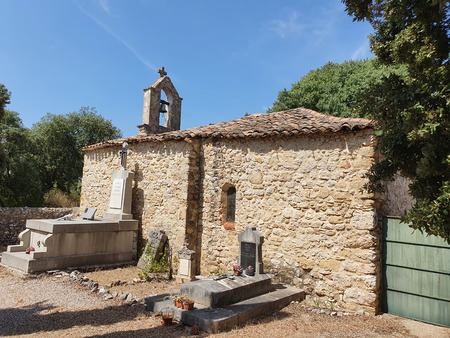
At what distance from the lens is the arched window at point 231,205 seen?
30.3 feet

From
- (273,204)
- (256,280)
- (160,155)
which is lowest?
(256,280)

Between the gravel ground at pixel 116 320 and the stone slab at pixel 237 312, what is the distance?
0.47ft

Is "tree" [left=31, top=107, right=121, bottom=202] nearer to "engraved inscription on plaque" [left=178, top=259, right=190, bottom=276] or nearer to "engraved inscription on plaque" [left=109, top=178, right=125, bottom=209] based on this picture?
"engraved inscription on plaque" [left=109, top=178, right=125, bottom=209]

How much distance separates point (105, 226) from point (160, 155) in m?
2.89

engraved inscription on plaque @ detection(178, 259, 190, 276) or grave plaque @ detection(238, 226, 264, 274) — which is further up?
grave plaque @ detection(238, 226, 264, 274)

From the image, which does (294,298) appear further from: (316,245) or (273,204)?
(273,204)

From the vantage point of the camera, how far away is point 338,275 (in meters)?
7.11

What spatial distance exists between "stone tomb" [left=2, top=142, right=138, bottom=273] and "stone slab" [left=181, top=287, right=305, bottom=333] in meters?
5.10

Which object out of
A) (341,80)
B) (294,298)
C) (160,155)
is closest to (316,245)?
Result: (294,298)

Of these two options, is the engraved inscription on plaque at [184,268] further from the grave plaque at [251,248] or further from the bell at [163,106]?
the bell at [163,106]

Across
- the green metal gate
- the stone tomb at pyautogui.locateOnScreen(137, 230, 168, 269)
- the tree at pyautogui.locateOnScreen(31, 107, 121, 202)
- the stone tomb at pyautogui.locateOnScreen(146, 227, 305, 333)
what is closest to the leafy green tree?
the tree at pyautogui.locateOnScreen(31, 107, 121, 202)

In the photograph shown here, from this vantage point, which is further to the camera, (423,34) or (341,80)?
(341,80)

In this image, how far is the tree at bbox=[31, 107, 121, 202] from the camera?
80.6 ft

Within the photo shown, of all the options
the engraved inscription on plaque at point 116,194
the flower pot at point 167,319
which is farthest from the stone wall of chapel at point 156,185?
the flower pot at point 167,319
